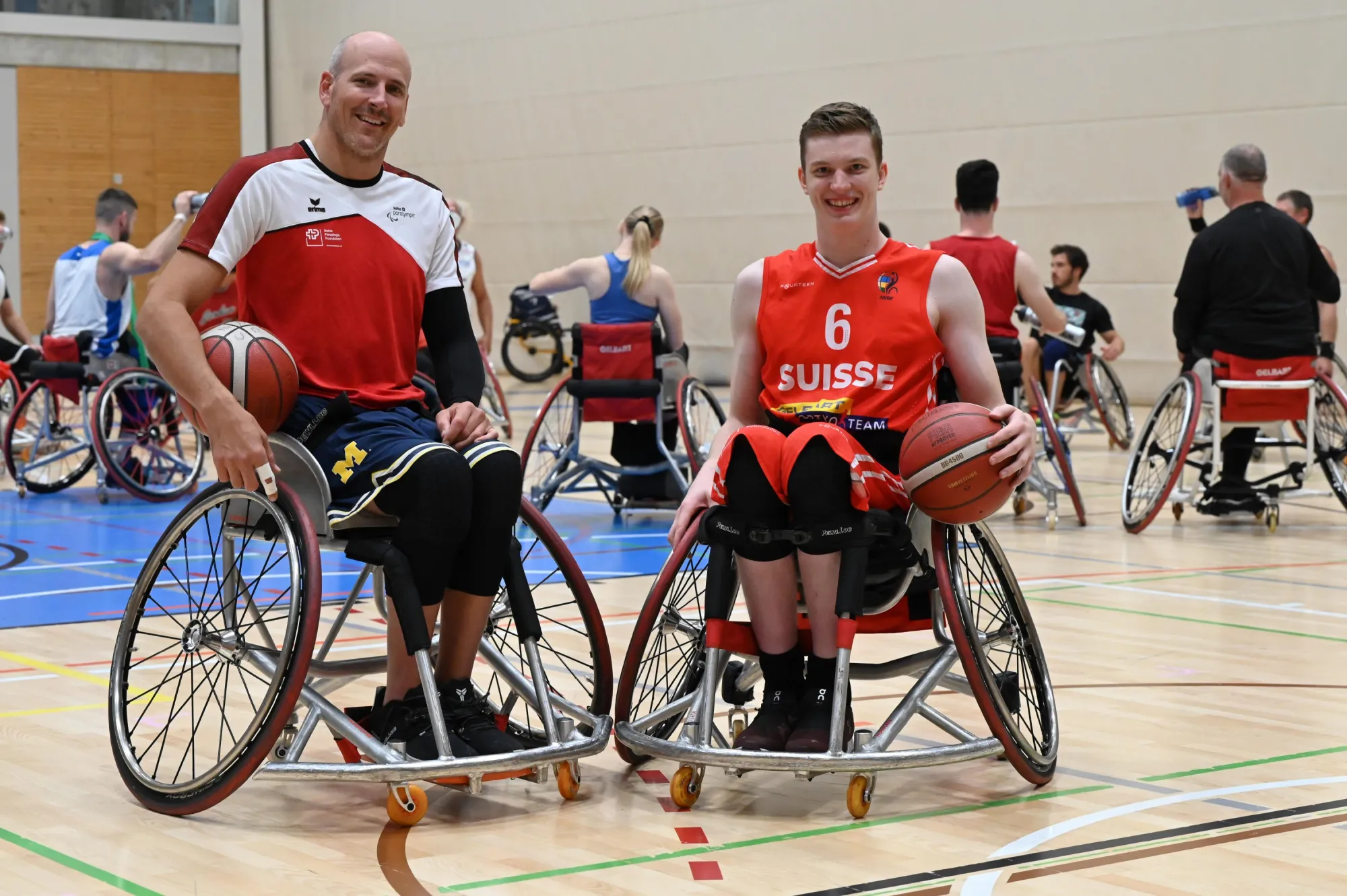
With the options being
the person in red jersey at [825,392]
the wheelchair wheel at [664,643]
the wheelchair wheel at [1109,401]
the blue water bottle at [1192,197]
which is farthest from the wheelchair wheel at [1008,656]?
the wheelchair wheel at [1109,401]

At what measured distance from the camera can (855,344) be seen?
10.5ft

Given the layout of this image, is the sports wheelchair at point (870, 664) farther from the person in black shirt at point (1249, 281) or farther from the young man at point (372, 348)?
the person in black shirt at point (1249, 281)

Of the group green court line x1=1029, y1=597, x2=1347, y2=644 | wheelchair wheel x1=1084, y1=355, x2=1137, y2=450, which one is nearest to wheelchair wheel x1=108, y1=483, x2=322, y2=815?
green court line x1=1029, y1=597, x2=1347, y2=644

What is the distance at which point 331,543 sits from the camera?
3.04m

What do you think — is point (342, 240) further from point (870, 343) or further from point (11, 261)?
point (11, 261)

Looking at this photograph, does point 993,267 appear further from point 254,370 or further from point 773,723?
point 254,370

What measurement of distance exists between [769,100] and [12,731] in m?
12.5

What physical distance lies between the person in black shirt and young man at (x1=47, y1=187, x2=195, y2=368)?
4.38m

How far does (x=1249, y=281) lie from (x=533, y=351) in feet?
35.2

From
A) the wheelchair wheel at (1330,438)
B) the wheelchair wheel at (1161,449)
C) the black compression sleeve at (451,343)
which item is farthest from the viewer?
the wheelchair wheel at (1330,438)

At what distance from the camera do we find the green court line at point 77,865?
8.19ft

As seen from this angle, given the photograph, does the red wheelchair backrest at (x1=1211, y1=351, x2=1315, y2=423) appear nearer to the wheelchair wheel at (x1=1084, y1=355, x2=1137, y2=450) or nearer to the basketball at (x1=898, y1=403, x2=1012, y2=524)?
the wheelchair wheel at (x1=1084, y1=355, x2=1137, y2=450)

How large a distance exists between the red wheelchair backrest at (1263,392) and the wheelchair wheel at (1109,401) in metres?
3.01

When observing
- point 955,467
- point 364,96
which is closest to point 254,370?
point 364,96
